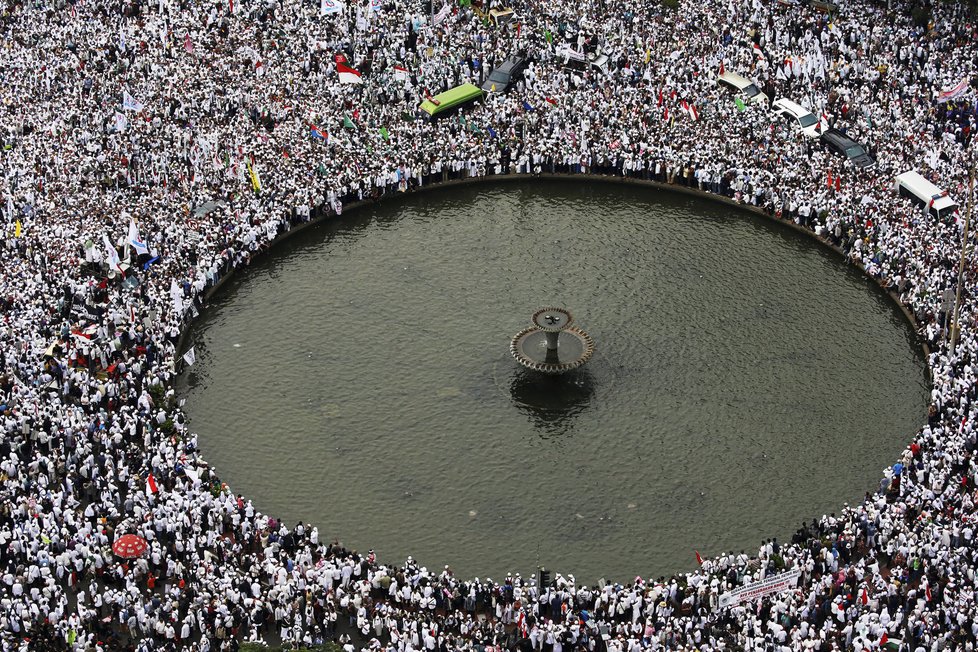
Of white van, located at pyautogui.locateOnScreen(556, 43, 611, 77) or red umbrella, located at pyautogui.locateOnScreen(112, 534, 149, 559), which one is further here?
white van, located at pyautogui.locateOnScreen(556, 43, 611, 77)

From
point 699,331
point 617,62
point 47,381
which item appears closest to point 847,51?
point 617,62

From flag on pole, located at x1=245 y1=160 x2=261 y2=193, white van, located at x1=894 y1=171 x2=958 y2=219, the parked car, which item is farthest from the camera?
the parked car

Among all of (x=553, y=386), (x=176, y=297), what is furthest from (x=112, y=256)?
(x=553, y=386)

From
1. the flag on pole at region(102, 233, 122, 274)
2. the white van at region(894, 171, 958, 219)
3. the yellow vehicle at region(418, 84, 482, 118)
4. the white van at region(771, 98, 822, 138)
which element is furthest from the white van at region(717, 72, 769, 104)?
the flag on pole at region(102, 233, 122, 274)

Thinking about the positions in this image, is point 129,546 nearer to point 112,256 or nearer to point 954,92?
point 112,256

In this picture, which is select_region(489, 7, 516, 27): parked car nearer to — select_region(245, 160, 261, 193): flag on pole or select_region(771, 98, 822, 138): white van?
select_region(771, 98, 822, 138): white van

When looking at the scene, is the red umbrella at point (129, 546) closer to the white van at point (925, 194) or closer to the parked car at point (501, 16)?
the white van at point (925, 194)
